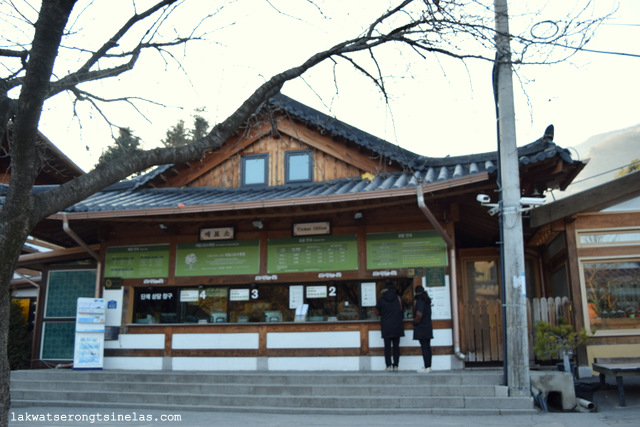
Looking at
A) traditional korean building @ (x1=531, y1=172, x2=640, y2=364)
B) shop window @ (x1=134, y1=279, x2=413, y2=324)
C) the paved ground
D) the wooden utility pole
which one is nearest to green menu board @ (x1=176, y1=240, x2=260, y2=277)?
shop window @ (x1=134, y1=279, x2=413, y2=324)

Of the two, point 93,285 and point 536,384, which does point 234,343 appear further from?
point 536,384

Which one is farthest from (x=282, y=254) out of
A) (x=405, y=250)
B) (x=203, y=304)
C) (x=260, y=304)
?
(x=405, y=250)

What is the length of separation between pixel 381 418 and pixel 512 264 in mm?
2883

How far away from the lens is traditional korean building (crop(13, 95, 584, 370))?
456 inches

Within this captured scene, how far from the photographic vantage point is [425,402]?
9.06 m

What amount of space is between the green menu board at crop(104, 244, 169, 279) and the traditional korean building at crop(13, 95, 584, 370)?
3 centimetres

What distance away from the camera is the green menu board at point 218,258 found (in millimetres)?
13031

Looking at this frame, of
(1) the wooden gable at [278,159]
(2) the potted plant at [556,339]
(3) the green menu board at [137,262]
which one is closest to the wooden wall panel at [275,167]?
(1) the wooden gable at [278,159]

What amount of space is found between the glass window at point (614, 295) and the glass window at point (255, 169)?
24.6ft

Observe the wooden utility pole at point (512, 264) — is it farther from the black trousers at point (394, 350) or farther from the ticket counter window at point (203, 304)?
the ticket counter window at point (203, 304)

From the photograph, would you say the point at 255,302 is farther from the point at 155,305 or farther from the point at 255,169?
the point at 255,169

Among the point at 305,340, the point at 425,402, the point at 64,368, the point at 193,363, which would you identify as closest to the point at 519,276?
the point at 425,402

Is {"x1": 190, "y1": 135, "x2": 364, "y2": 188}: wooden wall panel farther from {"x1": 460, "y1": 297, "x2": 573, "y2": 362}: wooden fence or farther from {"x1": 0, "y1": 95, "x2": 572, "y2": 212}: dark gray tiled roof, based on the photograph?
{"x1": 460, "y1": 297, "x2": 573, "y2": 362}: wooden fence

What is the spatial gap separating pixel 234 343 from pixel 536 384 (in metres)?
6.01
